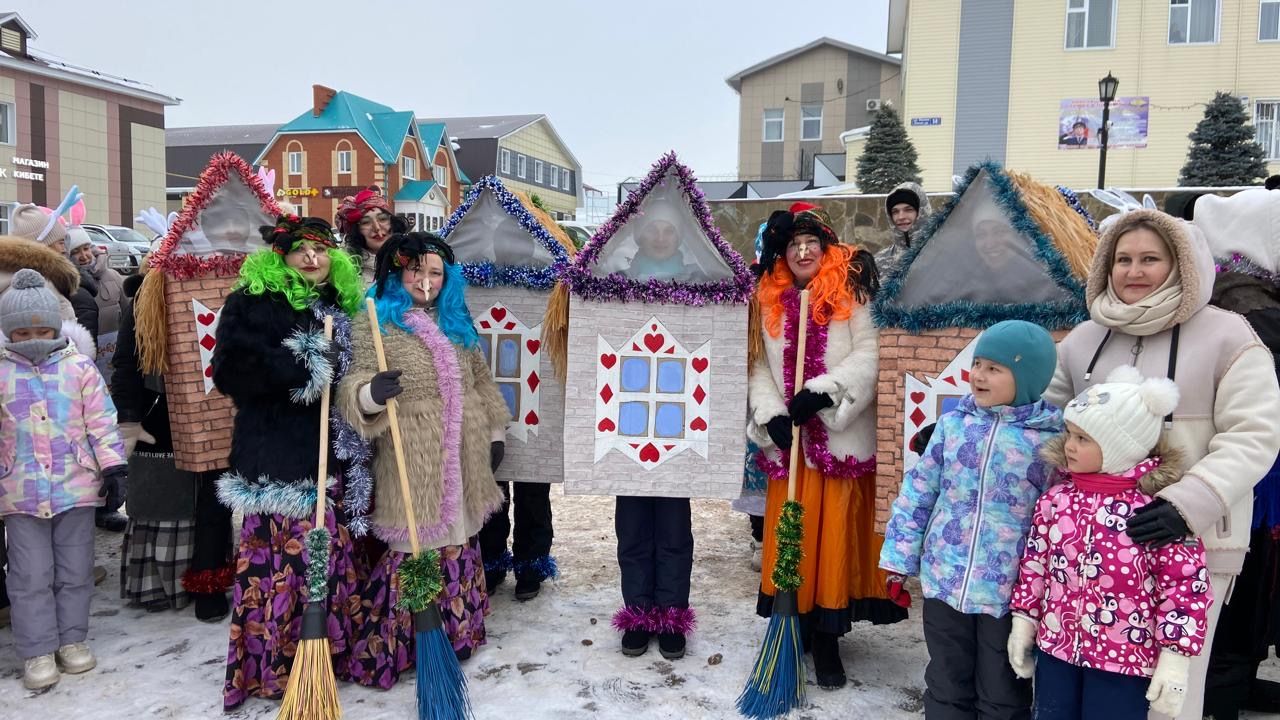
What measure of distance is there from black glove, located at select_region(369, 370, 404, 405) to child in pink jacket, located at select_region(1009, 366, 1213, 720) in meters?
2.25

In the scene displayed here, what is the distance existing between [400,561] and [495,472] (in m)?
0.72

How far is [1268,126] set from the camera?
17984mm

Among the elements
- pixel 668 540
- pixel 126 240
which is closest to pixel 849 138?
pixel 126 240

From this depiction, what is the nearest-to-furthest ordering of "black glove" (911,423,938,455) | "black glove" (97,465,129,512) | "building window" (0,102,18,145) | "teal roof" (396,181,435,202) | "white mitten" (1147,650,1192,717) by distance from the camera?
1. "white mitten" (1147,650,1192,717)
2. "black glove" (911,423,938,455)
3. "black glove" (97,465,129,512)
4. "building window" (0,102,18,145)
5. "teal roof" (396,181,435,202)

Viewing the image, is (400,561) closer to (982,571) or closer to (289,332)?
(289,332)

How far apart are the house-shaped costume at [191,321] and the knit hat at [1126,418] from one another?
360 cm

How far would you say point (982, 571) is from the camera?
251 centimetres

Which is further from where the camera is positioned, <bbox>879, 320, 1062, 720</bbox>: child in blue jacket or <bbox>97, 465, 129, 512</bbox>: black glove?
<bbox>97, 465, 129, 512</bbox>: black glove

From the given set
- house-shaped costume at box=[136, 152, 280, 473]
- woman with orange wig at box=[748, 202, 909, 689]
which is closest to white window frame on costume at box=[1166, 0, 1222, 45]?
woman with orange wig at box=[748, 202, 909, 689]

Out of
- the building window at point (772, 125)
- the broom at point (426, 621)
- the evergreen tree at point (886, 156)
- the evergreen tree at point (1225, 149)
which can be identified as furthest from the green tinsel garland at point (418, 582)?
the building window at point (772, 125)

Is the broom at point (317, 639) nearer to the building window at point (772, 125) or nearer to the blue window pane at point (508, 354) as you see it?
the blue window pane at point (508, 354)

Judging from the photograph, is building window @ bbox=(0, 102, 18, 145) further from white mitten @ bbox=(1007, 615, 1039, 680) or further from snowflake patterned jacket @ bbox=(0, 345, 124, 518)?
white mitten @ bbox=(1007, 615, 1039, 680)

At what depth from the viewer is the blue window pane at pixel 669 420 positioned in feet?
11.7

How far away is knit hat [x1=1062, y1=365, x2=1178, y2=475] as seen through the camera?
87.6 inches
